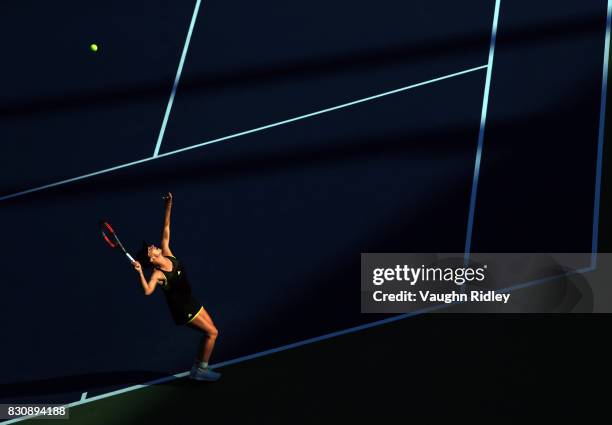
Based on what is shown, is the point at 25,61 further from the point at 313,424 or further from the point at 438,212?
the point at 313,424

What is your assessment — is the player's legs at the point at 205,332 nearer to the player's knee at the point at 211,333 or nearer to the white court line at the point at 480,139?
the player's knee at the point at 211,333

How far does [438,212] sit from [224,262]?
2284 millimetres

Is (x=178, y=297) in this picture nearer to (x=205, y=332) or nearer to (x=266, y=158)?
(x=205, y=332)

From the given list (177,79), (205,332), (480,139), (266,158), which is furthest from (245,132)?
(205,332)

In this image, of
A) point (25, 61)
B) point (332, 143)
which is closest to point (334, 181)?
point (332, 143)

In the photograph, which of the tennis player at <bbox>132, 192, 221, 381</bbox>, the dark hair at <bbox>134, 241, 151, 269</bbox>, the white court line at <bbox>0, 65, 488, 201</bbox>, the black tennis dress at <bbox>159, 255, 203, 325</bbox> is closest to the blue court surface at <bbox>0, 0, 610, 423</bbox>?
the white court line at <bbox>0, 65, 488, 201</bbox>

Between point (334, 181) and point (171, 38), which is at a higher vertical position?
point (171, 38)

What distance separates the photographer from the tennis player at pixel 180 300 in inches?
345

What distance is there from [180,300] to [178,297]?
3cm

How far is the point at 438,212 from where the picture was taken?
1054cm

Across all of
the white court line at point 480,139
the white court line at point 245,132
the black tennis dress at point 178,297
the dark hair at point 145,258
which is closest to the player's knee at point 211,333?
the black tennis dress at point 178,297

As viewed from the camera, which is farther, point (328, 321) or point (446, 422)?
point (328, 321)

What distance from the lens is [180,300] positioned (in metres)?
8.86

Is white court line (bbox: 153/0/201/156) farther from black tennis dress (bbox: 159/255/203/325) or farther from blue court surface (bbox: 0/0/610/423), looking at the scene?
black tennis dress (bbox: 159/255/203/325)
